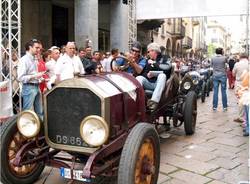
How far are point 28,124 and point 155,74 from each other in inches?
96.8

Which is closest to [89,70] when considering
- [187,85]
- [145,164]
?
[145,164]

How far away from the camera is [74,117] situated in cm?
393

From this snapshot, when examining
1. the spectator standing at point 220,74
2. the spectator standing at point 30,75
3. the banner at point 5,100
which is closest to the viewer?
the spectator standing at point 30,75

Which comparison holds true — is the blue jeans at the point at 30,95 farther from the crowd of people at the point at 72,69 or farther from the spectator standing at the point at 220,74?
the spectator standing at the point at 220,74

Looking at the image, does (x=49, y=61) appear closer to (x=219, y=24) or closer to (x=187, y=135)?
(x=187, y=135)

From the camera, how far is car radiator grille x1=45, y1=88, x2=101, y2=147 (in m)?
3.85

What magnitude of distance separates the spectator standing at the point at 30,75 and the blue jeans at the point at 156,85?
1.74m

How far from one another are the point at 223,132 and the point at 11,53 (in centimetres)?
454

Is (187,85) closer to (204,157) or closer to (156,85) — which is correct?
(156,85)

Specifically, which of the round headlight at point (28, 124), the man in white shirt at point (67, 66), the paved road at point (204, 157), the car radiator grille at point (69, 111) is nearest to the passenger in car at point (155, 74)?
the paved road at point (204, 157)

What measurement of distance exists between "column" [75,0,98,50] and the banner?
5.24 meters

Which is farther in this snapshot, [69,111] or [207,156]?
[207,156]

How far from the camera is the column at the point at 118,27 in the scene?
14750 mm

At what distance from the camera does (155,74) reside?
19.3 feet
